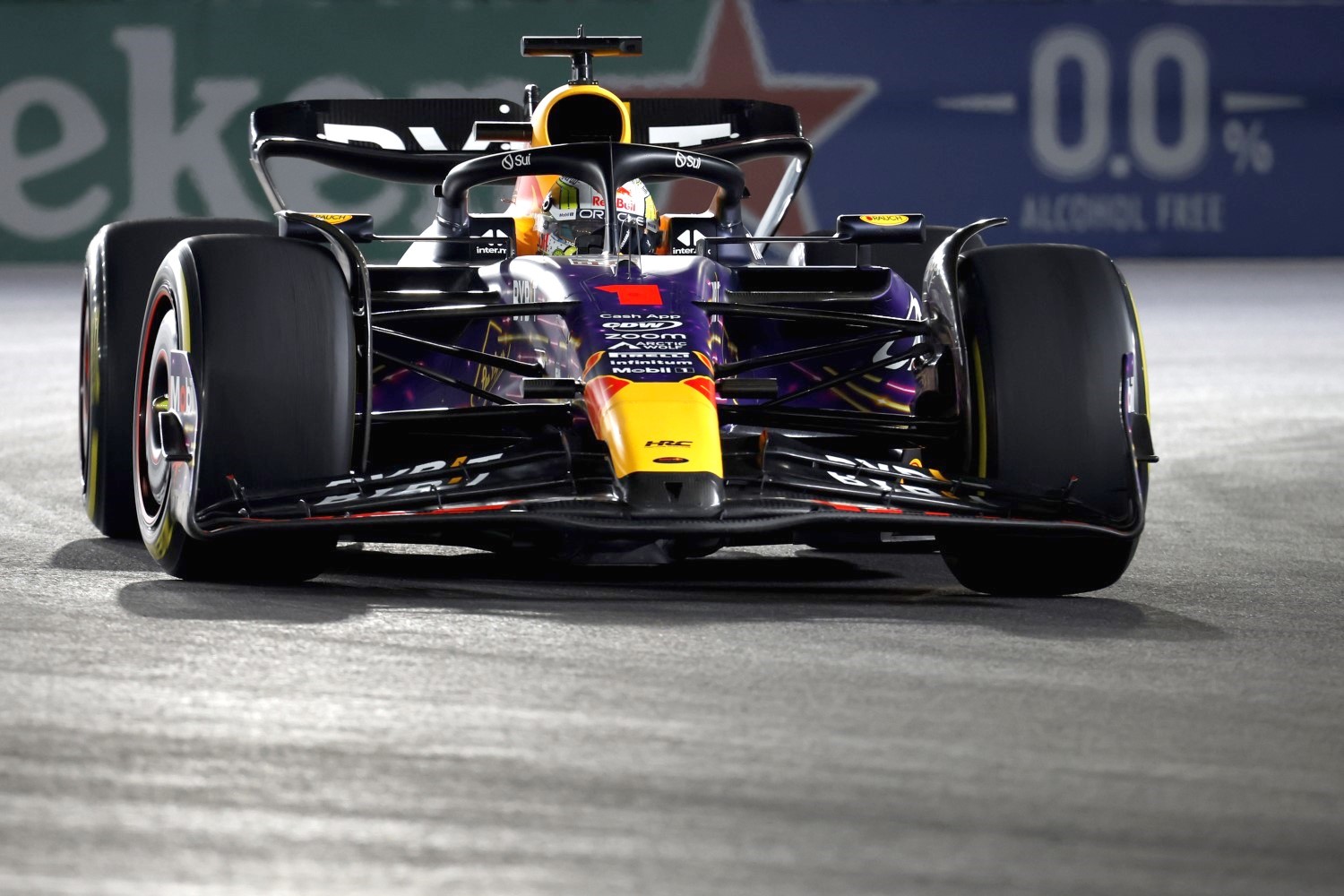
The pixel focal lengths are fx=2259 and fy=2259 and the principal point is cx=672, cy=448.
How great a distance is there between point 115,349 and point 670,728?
11.9 feet

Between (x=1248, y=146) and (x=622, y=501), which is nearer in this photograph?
(x=622, y=501)

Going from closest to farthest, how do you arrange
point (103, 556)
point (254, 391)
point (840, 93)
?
point (254, 391)
point (103, 556)
point (840, 93)

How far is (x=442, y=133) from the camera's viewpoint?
962 cm

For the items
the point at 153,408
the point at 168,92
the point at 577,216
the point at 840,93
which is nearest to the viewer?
the point at 153,408

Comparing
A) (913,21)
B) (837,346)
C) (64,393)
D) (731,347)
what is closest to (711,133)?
(731,347)

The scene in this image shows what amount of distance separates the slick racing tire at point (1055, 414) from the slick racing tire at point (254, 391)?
1.83m

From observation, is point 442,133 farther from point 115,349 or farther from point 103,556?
point 103,556

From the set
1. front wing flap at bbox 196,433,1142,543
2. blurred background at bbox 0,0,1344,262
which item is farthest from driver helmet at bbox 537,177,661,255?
blurred background at bbox 0,0,1344,262

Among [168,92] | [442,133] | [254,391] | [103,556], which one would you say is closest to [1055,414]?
[254,391]

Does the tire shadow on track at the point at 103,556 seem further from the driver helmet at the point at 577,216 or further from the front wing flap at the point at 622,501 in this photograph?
the driver helmet at the point at 577,216

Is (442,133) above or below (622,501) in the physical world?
above

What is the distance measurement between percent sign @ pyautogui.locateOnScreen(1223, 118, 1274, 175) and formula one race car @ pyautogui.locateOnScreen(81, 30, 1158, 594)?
19.1m

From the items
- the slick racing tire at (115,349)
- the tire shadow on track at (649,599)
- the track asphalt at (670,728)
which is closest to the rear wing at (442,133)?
the slick racing tire at (115,349)

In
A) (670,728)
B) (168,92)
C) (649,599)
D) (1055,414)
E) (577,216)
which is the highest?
(168,92)
